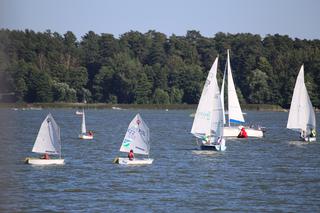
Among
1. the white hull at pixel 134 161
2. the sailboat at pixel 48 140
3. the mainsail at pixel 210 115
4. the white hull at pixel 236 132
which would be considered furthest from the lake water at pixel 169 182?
the white hull at pixel 236 132

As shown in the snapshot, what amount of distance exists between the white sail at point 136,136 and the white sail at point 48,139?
4.11 m

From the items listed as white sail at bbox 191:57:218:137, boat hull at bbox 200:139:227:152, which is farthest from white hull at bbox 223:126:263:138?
boat hull at bbox 200:139:227:152

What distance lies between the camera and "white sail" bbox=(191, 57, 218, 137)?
62222 millimetres

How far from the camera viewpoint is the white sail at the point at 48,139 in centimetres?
4681

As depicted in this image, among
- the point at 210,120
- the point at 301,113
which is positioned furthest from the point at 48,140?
the point at 301,113

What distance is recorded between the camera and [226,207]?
30.4 m

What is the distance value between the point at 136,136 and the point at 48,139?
549 cm

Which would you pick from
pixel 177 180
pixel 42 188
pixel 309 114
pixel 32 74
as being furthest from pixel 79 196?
pixel 32 74

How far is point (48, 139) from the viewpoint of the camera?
154 feet

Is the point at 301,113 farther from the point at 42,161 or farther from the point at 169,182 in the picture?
the point at 169,182

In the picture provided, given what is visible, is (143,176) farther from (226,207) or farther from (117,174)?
(226,207)

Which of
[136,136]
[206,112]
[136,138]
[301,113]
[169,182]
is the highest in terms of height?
[206,112]

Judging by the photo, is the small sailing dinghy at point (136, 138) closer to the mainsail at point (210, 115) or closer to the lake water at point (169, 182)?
the lake water at point (169, 182)

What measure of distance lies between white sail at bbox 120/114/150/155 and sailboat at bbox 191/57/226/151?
46.8 ft
